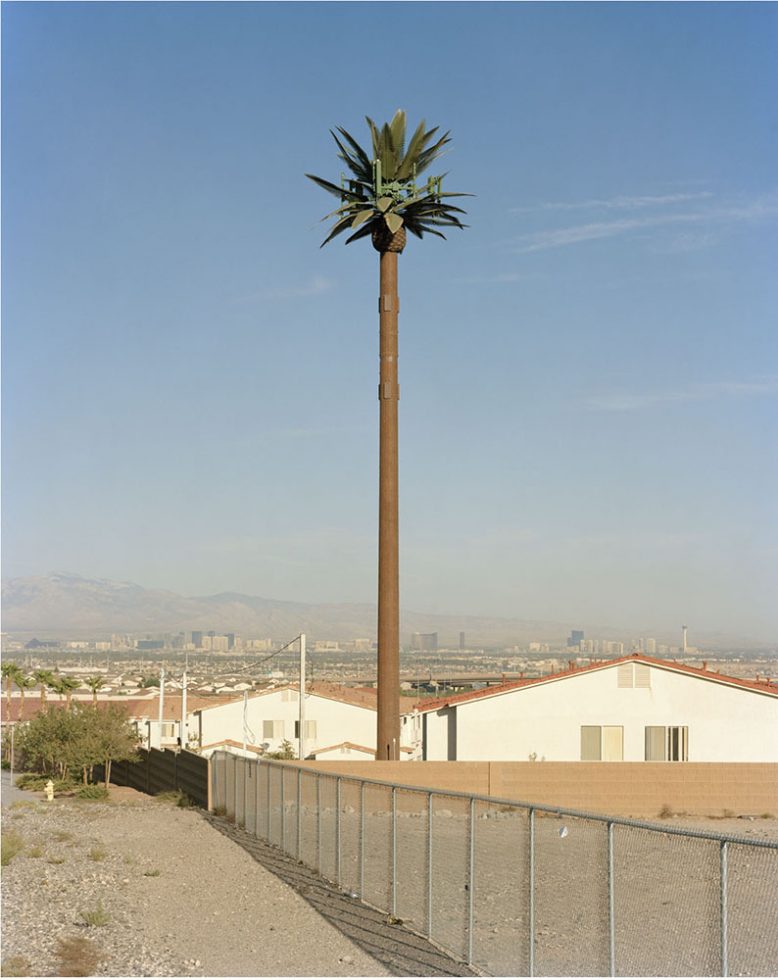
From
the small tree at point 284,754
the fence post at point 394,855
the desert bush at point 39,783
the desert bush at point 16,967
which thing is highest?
the fence post at point 394,855

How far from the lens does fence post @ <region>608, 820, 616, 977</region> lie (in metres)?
11.4

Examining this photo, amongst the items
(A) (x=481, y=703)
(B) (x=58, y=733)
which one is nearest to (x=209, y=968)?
(A) (x=481, y=703)

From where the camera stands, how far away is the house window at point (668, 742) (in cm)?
4541

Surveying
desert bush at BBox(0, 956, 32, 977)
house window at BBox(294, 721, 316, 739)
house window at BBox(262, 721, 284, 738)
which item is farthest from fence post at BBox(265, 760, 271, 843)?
house window at BBox(262, 721, 284, 738)

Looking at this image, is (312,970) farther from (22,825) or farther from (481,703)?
(481,703)

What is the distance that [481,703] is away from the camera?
151 ft

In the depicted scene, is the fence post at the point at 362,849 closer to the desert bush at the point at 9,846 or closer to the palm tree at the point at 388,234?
the desert bush at the point at 9,846

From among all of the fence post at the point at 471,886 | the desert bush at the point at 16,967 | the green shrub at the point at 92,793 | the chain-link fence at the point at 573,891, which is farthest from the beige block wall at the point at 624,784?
the desert bush at the point at 16,967

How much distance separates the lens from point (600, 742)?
4578 centimetres

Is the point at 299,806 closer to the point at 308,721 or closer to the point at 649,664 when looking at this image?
the point at 649,664

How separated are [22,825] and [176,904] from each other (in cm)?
1561

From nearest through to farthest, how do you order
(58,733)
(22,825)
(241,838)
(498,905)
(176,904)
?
(498,905), (176,904), (241,838), (22,825), (58,733)

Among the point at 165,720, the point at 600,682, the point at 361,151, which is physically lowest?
the point at 165,720

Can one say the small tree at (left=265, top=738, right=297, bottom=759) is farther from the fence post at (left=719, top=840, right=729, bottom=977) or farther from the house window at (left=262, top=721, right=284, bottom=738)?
the fence post at (left=719, top=840, right=729, bottom=977)
